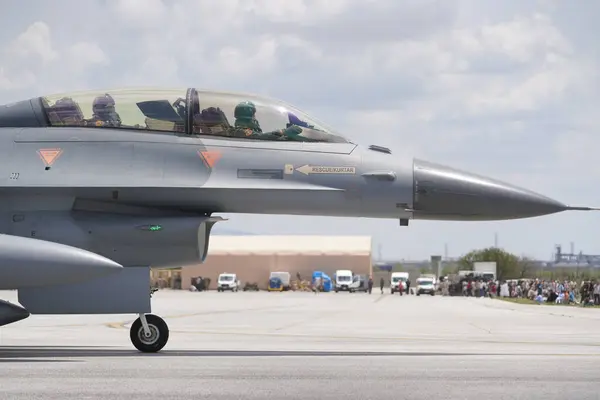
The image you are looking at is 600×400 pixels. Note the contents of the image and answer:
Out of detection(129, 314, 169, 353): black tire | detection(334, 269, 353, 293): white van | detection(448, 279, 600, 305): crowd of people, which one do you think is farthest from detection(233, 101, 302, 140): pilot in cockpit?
detection(334, 269, 353, 293): white van

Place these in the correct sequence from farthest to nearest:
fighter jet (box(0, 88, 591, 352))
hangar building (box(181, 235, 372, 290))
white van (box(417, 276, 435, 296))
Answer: hangar building (box(181, 235, 372, 290)), white van (box(417, 276, 435, 296)), fighter jet (box(0, 88, 591, 352))

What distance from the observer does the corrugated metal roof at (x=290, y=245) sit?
89.9 metres

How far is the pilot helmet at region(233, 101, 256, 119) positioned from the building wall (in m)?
72.5

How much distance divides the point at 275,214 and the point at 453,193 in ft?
8.57

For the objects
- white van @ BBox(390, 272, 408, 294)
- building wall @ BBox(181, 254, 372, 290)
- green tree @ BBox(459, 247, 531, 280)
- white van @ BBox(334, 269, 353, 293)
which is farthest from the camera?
green tree @ BBox(459, 247, 531, 280)

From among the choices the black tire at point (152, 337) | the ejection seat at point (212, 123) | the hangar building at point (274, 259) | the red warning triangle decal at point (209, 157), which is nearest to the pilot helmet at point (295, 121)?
the ejection seat at point (212, 123)

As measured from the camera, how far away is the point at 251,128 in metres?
15.0

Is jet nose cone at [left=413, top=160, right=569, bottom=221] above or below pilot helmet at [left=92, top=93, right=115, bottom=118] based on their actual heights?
below

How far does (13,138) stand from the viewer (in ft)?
48.4

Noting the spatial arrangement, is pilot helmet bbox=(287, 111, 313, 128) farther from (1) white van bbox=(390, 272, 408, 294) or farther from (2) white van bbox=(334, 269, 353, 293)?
(1) white van bbox=(390, 272, 408, 294)

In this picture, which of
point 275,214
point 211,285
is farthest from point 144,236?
point 211,285

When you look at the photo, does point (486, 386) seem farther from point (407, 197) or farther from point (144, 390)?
point (407, 197)

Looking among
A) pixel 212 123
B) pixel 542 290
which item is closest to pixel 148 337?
pixel 212 123

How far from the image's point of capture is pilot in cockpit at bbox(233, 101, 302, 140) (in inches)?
589
